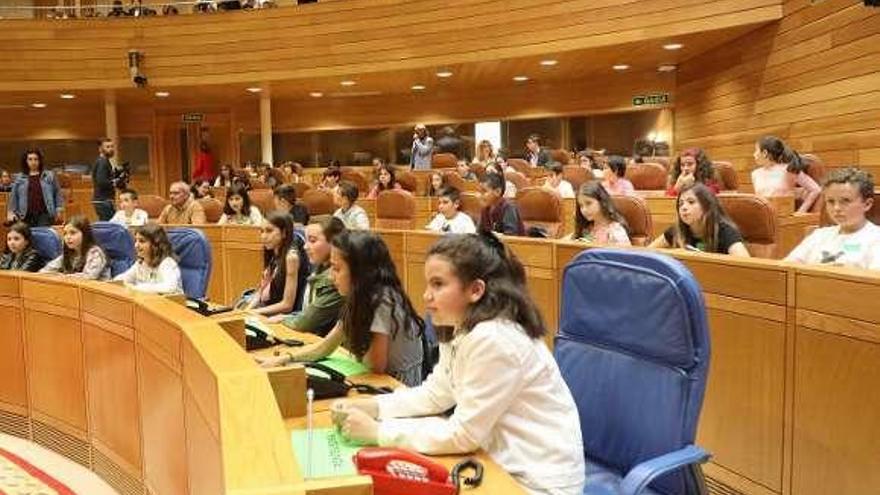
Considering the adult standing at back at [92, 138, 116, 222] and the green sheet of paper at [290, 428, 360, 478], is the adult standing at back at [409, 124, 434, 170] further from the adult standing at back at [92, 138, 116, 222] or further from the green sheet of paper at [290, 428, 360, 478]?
the green sheet of paper at [290, 428, 360, 478]

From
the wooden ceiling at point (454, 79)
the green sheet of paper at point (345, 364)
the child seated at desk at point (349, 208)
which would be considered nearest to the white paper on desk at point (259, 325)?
the green sheet of paper at point (345, 364)

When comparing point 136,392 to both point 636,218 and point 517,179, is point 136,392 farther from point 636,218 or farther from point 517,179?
point 517,179

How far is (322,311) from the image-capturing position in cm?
367

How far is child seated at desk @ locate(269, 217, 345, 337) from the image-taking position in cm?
366

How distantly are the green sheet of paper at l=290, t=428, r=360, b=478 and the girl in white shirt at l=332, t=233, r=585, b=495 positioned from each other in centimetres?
4

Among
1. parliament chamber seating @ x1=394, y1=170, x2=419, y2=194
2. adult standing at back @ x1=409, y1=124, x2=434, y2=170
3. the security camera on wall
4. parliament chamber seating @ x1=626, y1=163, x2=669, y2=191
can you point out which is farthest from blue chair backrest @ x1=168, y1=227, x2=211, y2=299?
the security camera on wall

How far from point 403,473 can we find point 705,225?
2.89 m

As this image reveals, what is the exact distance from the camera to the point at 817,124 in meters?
8.55

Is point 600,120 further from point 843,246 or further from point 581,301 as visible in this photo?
point 581,301

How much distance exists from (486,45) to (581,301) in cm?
968

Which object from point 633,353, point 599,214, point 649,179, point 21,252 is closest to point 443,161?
point 649,179

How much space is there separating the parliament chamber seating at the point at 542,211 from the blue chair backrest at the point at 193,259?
2.33 m

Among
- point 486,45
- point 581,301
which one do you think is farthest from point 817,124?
point 581,301

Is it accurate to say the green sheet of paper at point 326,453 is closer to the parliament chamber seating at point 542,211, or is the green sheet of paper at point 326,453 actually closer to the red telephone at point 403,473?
the red telephone at point 403,473
